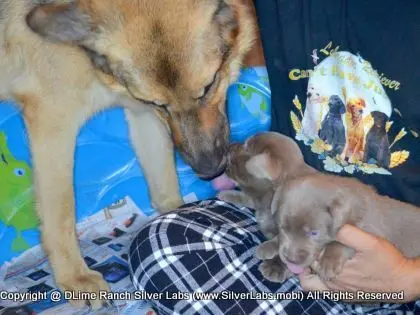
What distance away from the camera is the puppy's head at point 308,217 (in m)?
1.73

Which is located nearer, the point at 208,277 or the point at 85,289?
the point at 208,277

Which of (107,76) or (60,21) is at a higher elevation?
(60,21)

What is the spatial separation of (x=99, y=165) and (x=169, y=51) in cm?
108

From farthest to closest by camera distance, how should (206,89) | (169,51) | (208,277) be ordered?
(208,277), (206,89), (169,51)

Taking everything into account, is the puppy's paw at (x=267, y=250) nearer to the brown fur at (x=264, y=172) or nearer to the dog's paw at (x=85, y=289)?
the brown fur at (x=264, y=172)

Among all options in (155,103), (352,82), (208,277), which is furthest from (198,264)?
(352,82)

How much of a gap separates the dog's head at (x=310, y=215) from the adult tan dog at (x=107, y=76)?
236 millimetres

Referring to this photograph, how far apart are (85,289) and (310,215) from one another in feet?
2.46

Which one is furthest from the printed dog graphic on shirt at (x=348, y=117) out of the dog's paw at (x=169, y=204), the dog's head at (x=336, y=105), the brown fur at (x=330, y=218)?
the dog's paw at (x=169, y=204)

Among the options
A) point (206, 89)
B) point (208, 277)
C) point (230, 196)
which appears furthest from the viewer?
point (230, 196)

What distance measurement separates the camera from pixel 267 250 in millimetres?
1869

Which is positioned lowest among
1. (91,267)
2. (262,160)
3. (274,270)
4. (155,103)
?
(91,267)

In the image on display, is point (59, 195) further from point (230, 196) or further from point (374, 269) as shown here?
point (374, 269)

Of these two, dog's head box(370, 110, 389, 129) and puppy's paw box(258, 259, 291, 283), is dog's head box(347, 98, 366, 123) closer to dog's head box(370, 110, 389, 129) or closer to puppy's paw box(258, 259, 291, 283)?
dog's head box(370, 110, 389, 129)
